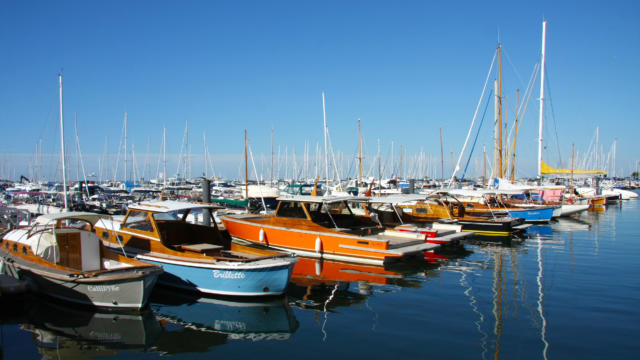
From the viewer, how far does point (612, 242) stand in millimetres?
20078

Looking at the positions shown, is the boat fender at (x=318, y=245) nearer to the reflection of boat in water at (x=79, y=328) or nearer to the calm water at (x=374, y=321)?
the calm water at (x=374, y=321)

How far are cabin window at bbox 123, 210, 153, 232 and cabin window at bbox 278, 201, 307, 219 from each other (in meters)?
5.20

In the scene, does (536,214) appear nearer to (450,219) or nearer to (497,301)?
(450,219)

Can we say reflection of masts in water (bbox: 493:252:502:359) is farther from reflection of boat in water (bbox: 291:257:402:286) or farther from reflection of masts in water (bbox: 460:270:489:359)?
reflection of boat in water (bbox: 291:257:402:286)

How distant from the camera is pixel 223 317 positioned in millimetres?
9172

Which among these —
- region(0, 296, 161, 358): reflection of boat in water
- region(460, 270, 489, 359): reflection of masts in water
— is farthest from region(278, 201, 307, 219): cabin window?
region(0, 296, 161, 358): reflection of boat in water

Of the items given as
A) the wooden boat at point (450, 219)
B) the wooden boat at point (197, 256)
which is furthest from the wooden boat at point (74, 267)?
the wooden boat at point (450, 219)

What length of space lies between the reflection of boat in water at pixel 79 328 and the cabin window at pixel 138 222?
2.83 m

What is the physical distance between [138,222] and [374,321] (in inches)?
297

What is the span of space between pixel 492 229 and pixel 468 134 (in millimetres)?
10091

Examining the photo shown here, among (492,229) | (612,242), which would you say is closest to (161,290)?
(492,229)

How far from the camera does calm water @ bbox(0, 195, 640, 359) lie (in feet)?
24.5

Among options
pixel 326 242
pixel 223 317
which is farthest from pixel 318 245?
pixel 223 317

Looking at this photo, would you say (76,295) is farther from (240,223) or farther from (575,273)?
(575,273)
